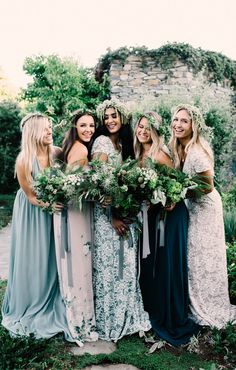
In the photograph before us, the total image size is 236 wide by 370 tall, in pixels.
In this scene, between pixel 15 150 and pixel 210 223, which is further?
pixel 15 150

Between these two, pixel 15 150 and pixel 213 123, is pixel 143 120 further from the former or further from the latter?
pixel 15 150

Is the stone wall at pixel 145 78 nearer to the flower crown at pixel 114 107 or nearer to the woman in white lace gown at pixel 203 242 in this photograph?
the flower crown at pixel 114 107

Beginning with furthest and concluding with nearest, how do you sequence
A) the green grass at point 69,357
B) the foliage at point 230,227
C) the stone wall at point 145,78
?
the stone wall at point 145,78
the foliage at point 230,227
the green grass at point 69,357

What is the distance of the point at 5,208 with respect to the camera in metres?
13.0

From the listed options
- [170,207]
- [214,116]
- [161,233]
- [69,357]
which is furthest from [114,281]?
[214,116]

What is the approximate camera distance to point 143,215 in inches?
163

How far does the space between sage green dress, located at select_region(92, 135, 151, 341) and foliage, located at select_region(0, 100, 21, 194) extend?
9.66 m

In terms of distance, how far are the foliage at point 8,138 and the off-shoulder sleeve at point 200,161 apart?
9.92 meters

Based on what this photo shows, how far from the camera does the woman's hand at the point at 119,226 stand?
4.08 m

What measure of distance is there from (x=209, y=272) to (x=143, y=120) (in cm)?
185

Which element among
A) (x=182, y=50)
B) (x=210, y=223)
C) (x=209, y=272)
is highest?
(x=182, y=50)

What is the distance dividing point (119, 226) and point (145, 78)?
9923mm

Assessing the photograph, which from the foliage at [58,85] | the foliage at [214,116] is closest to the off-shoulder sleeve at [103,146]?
the foliage at [214,116]

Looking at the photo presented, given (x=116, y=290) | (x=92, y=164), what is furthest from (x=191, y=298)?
(x=92, y=164)
